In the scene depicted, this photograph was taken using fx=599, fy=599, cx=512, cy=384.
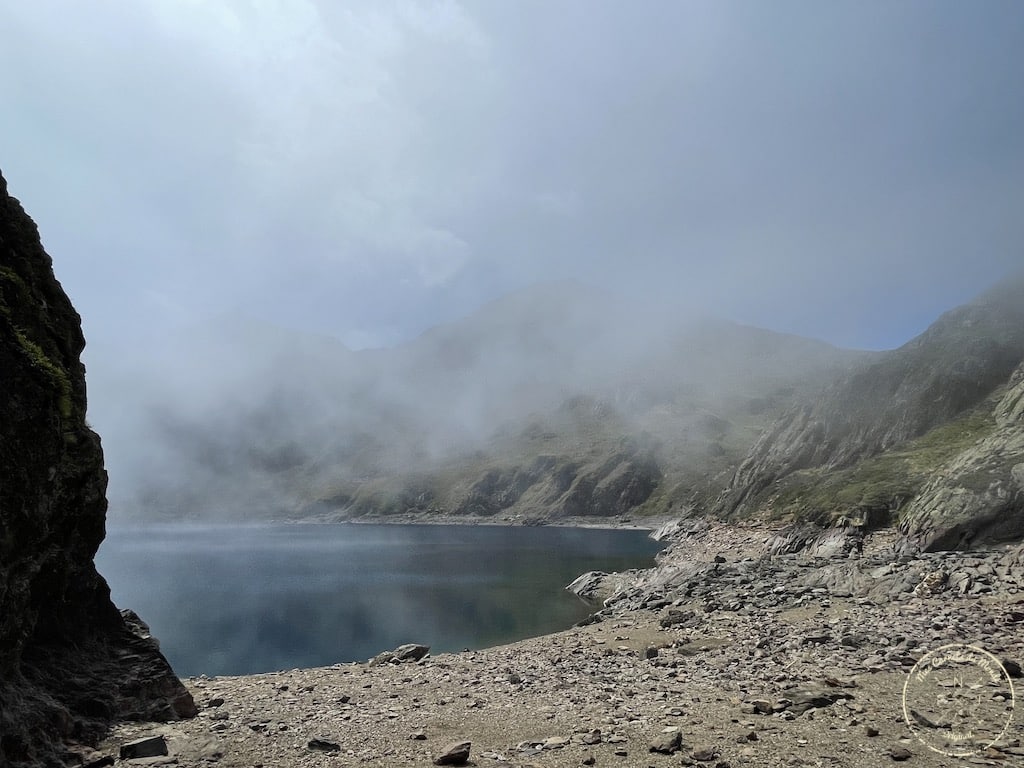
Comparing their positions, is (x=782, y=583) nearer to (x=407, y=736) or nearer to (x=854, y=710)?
(x=854, y=710)

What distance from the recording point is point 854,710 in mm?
15805

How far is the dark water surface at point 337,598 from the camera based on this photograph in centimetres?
5125

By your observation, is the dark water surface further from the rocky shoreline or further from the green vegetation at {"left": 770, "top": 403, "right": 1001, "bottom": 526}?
the green vegetation at {"left": 770, "top": 403, "right": 1001, "bottom": 526}

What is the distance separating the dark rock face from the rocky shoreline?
4.73 ft

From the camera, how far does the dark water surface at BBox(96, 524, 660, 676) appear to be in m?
51.2

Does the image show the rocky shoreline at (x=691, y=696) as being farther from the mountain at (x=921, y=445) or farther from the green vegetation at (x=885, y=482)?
the green vegetation at (x=885, y=482)

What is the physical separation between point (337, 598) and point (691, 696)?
65.0 m

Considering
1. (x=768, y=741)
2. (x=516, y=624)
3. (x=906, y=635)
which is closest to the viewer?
(x=768, y=741)

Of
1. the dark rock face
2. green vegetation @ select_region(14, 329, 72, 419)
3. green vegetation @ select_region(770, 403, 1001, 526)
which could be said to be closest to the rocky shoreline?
the dark rock face

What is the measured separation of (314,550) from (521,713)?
143285 mm

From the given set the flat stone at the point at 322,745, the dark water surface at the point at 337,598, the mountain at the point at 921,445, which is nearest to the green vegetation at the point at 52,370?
the flat stone at the point at 322,745

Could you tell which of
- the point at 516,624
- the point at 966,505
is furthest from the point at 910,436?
the point at 516,624

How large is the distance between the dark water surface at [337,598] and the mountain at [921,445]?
103ft

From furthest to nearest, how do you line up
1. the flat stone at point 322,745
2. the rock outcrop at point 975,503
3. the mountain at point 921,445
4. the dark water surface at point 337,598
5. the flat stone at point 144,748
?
the dark water surface at point 337,598
the mountain at point 921,445
the rock outcrop at point 975,503
the flat stone at point 322,745
the flat stone at point 144,748
